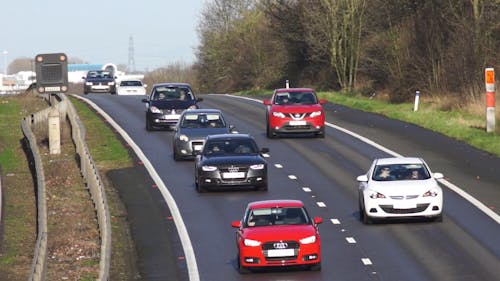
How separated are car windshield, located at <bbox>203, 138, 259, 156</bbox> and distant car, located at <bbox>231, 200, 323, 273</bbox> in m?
10.6

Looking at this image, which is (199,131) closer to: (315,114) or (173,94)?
(315,114)

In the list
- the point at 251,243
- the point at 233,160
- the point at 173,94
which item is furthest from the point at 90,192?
the point at 173,94

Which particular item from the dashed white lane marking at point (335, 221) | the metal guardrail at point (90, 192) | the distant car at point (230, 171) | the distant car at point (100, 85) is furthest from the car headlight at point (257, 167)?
the distant car at point (100, 85)

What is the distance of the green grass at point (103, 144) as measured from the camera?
3756 cm

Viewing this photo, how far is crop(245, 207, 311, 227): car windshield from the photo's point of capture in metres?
21.2

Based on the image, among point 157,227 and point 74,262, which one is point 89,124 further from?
point 74,262

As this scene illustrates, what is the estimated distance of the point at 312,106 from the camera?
137 feet

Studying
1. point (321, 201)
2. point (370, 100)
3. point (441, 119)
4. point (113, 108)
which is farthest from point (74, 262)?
point (370, 100)

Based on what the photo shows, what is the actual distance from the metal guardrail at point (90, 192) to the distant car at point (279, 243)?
239 cm

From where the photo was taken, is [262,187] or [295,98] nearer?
[262,187]

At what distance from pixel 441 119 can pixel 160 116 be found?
1090cm

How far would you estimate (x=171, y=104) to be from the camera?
45469 millimetres

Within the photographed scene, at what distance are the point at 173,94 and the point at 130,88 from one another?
27140 millimetres

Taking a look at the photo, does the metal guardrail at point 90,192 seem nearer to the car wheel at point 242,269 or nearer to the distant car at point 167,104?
the car wheel at point 242,269
